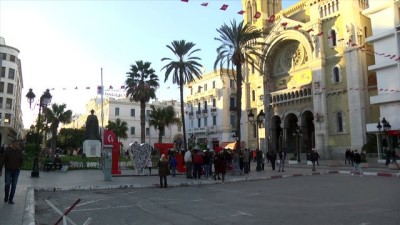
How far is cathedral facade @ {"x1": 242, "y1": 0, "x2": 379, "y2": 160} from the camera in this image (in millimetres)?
41781

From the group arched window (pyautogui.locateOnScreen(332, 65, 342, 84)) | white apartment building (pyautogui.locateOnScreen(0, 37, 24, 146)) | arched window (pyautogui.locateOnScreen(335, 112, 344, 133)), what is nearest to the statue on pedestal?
arched window (pyautogui.locateOnScreen(335, 112, 344, 133))

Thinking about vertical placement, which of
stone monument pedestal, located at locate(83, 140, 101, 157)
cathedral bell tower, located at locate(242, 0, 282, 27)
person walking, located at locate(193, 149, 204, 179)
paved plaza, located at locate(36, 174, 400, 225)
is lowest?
paved plaza, located at locate(36, 174, 400, 225)

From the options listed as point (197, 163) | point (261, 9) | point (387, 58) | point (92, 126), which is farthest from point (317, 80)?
point (197, 163)

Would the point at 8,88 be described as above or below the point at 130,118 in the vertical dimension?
above

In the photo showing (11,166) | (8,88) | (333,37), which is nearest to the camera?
(11,166)

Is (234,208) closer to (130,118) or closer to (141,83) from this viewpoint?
(141,83)

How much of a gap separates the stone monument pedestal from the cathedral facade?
19219 millimetres

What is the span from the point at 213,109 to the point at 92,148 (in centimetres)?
3513

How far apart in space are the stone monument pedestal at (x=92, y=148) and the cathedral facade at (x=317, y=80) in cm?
1922

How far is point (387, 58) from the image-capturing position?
3788 cm

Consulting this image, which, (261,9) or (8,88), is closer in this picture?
(261,9)

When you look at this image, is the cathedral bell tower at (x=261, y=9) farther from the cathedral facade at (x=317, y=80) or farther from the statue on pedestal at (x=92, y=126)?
the statue on pedestal at (x=92, y=126)

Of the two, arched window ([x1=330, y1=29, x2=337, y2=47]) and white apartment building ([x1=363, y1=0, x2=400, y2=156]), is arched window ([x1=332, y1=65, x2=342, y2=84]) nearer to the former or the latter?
arched window ([x1=330, y1=29, x2=337, y2=47])

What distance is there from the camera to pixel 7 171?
1052 cm
